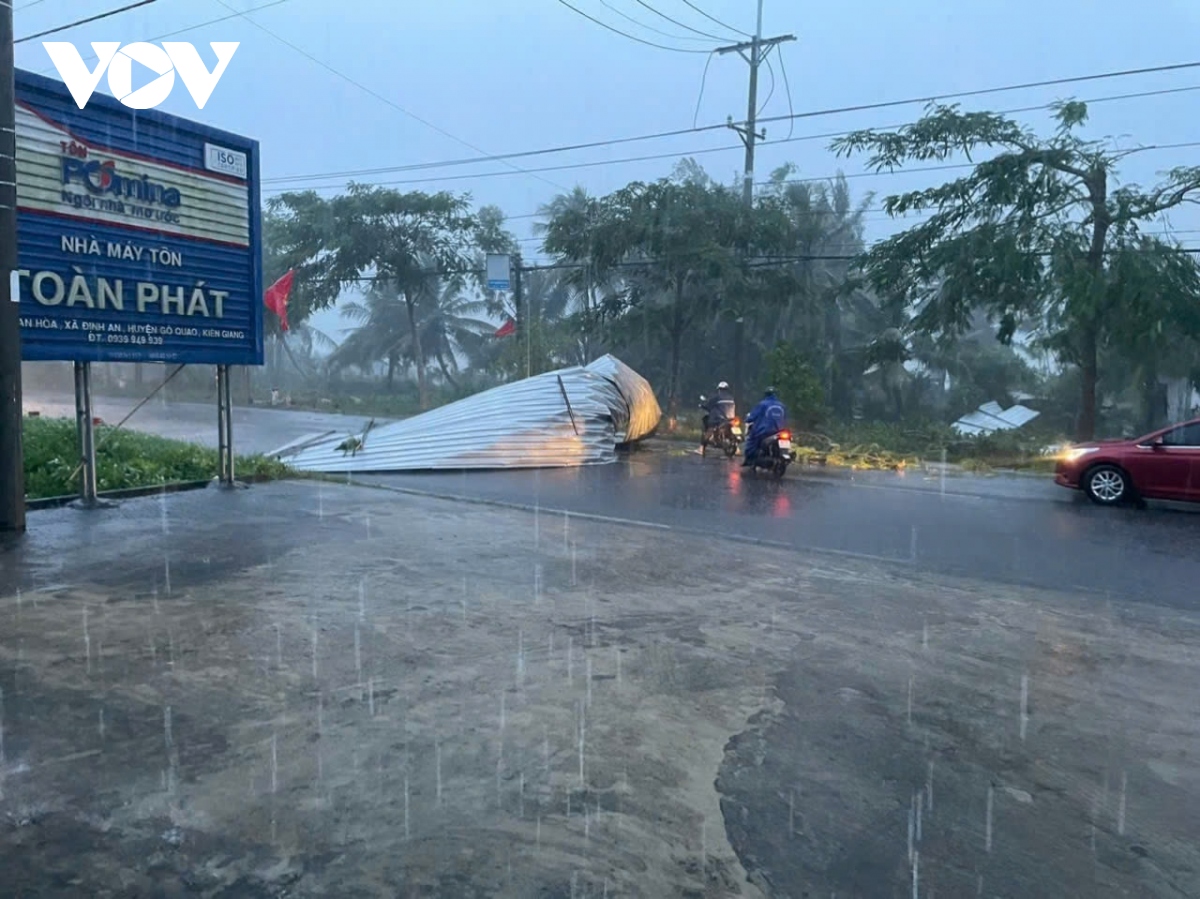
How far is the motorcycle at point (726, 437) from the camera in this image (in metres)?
20.7

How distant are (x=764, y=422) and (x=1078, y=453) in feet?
15.9

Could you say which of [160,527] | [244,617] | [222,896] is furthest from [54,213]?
[222,896]

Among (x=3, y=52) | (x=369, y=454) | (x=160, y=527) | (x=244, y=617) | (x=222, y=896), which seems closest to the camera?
(x=222, y=896)

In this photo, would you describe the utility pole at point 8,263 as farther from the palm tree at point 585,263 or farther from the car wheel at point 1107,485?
the palm tree at point 585,263

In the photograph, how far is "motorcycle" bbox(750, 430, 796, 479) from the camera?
1733 cm

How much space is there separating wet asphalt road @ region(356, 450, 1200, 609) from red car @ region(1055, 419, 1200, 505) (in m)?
0.31

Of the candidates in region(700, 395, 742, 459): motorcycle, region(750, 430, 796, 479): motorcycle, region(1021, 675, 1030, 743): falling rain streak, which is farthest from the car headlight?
region(1021, 675, 1030, 743): falling rain streak

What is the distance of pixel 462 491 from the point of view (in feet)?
47.5

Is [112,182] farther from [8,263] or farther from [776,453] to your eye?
[776,453]

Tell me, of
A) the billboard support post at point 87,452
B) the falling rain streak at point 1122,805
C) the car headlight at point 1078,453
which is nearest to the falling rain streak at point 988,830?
the falling rain streak at point 1122,805

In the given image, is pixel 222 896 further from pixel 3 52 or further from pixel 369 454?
pixel 369 454

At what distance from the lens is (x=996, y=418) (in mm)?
30625

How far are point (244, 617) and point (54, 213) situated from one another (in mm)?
5421

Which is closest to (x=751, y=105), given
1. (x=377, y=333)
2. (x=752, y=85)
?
(x=752, y=85)
